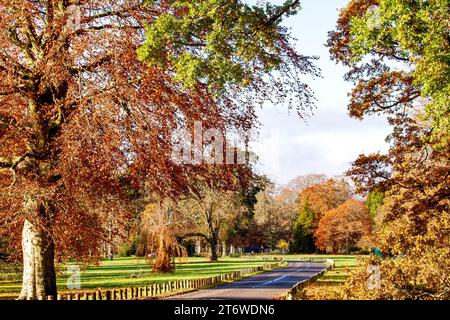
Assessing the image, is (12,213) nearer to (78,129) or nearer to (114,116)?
(78,129)

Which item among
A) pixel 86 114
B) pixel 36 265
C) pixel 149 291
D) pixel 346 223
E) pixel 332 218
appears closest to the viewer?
pixel 86 114

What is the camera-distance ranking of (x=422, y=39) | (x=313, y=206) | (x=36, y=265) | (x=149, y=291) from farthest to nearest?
(x=313, y=206) < (x=149, y=291) < (x=36, y=265) < (x=422, y=39)

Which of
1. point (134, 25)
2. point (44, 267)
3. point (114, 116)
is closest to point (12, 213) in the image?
point (44, 267)

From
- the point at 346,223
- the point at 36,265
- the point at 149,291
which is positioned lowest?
the point at 149,291

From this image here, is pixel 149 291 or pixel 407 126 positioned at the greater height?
pixel 407 126

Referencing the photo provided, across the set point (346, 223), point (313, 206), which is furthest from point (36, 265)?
point (313, 206)

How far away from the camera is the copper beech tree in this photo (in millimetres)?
13820

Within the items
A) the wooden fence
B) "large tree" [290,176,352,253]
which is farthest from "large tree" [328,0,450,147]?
"large tree" [290,176,352,253]

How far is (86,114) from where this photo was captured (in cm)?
1366

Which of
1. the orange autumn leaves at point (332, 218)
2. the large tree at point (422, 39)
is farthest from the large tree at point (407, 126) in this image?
the orange autumn leaves at point (332, 218)

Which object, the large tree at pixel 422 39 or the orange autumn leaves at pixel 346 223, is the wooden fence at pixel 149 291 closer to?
the large tree at pixel 422 39

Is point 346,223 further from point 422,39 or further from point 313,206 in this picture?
point 422,39

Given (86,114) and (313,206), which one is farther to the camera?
(313,206)

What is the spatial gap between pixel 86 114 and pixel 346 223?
5637cm
